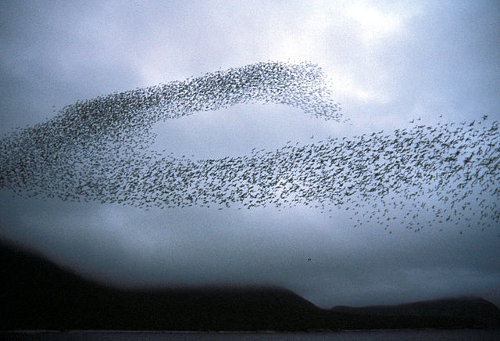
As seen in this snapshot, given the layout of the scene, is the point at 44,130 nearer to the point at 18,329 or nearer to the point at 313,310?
the point at 18,329

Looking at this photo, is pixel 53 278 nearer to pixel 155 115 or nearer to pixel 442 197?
pixel 155 115

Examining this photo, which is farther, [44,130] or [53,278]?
[53,278]

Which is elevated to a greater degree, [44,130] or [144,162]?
[44,130]

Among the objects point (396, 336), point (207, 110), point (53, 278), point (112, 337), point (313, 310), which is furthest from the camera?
point (53, 278)

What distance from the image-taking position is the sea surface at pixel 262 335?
944 cm

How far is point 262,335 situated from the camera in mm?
10672

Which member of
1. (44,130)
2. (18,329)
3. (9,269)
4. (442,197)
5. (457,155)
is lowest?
(18,329)

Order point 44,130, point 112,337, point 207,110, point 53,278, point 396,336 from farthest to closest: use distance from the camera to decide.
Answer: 1. point 53,278
2. point 44,130
3. point 207,110
4. point 112,337
5. point 396,336

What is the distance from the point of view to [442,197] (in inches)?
421

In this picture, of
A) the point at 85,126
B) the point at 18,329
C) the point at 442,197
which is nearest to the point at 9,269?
the point at 18,329

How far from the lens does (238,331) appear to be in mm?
11172

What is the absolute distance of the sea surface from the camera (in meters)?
9.44

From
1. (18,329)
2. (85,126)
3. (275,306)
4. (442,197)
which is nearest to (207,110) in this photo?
(85,126)

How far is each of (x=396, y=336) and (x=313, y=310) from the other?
269cm
